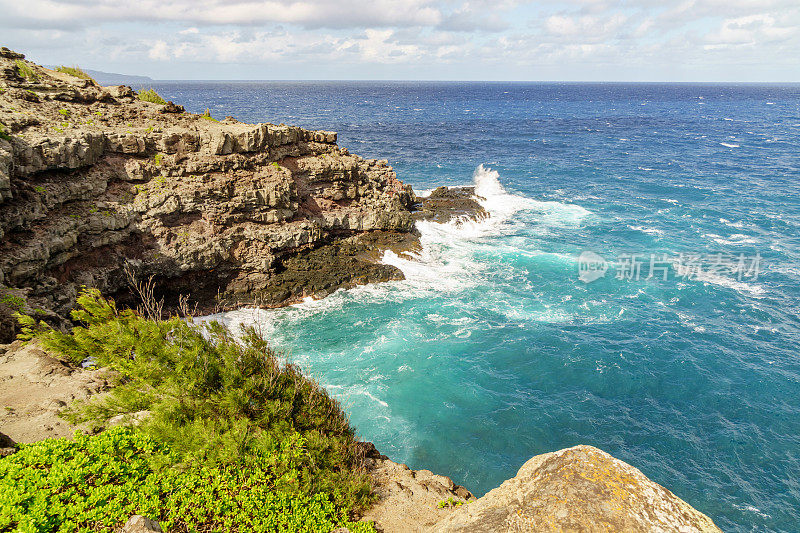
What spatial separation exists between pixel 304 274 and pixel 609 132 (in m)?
114

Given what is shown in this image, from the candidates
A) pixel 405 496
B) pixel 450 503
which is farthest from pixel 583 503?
pixel 405 496

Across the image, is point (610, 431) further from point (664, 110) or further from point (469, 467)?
point (664, 110)

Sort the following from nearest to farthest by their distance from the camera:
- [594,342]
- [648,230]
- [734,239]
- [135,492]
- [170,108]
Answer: [135,492], [594,342], [170,108], [734,239], [648,230]

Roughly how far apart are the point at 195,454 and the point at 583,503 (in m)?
10.2

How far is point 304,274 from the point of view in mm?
37812

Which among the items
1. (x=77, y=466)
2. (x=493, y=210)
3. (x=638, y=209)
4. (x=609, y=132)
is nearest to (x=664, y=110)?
(x=609, y=132)

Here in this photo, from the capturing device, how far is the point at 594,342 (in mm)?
30969

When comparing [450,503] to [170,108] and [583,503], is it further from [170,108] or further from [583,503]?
[170,108]

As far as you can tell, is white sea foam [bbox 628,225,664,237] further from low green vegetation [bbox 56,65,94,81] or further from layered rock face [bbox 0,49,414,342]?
low green vegetation [bbox 56,65,94,81]

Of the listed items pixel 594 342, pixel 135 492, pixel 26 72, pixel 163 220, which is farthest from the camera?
pixel 163 220

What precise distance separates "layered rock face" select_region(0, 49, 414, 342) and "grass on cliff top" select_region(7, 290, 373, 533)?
13.7 metres

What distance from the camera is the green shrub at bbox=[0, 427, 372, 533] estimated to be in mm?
9711

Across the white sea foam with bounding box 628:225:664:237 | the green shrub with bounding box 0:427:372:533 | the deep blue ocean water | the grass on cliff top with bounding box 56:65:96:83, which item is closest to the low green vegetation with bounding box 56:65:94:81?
the grass on cliff top with bounding box 56:65:96:83

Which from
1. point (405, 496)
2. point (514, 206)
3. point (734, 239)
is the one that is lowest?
point (405, 496)
